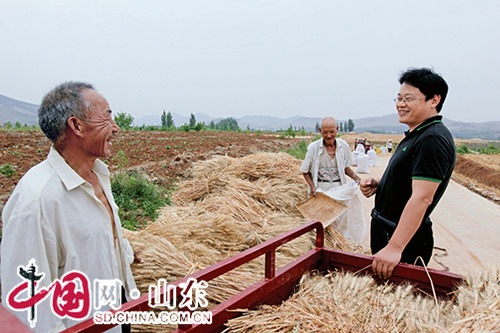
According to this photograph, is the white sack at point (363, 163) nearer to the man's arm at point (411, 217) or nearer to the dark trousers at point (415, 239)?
the dark trousers at point (415, 239)

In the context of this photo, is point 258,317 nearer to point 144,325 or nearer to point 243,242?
point 144,325

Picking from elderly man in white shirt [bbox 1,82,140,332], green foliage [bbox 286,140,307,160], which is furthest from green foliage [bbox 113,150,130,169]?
green foliage [bbox 286,140,307,160]

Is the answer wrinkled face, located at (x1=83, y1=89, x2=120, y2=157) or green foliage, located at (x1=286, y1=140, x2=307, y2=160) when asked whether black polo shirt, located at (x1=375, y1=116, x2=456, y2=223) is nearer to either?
wrinkled face, located at (x1=83, y1=89, x2=120, y2=157)

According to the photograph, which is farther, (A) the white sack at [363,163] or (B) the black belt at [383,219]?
(A) the white sack at [363,163]

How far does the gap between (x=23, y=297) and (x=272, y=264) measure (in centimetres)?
103

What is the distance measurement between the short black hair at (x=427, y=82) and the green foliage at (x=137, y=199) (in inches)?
145

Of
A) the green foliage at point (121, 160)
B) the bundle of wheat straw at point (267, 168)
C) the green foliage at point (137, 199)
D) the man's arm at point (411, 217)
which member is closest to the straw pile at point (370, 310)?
the man's arm at point (411, 217)

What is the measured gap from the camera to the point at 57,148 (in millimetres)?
1308

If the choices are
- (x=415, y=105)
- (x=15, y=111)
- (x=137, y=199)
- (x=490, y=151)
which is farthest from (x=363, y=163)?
(x=15, y=111)

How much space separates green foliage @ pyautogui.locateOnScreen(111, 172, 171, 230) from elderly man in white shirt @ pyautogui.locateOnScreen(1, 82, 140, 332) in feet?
10.2

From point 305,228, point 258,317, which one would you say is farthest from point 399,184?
point 258,317

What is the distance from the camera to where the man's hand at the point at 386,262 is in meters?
1.52

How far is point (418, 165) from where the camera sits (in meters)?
1.55

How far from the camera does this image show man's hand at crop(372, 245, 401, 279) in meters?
1.52
